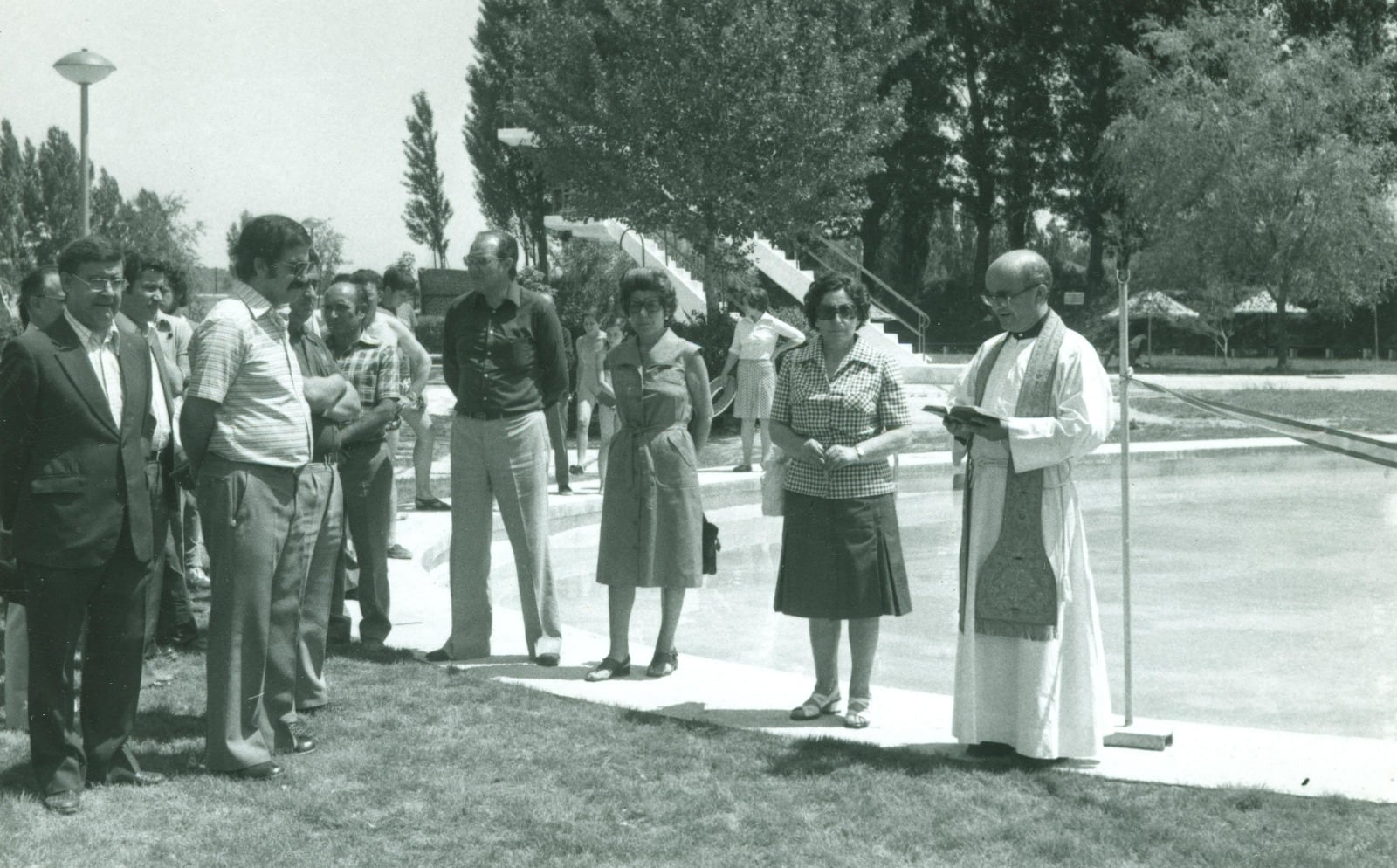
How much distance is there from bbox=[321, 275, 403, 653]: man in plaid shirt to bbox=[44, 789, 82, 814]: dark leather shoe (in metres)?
2.54

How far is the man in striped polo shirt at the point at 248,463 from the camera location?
5215 mm

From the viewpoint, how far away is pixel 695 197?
22.2m

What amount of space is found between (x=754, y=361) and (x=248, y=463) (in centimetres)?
993

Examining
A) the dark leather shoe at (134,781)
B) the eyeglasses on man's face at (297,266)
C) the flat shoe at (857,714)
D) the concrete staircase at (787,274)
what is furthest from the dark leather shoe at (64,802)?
the concrete staircase at (787,274)

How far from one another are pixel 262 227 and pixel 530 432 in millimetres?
2250

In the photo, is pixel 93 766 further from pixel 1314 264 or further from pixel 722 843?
pixel 1314 264

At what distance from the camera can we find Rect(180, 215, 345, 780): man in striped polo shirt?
521 cm

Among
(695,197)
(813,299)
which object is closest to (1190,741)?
(813,299)

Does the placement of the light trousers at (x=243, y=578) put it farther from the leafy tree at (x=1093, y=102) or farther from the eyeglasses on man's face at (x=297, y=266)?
the leafy tree at (x=1093, y=102)

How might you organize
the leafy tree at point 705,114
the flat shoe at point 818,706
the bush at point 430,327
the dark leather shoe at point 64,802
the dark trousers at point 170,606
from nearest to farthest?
the dark leather shoe at point 64,802 < the flat shoe at point 818,706 < the dark trousers at point 170,606 < the leafy tree at point 705,114 < the bush at point 430,327

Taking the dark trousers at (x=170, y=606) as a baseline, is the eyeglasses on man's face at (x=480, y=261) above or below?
above

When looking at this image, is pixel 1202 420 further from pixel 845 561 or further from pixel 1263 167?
pixel 845 561

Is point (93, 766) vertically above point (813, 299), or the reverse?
point (813, 299)

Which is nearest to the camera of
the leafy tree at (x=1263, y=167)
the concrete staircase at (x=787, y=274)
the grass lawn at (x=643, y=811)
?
the grass lawn at (x=643, y=811)
